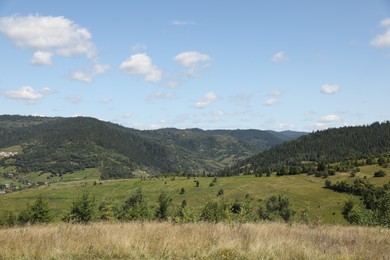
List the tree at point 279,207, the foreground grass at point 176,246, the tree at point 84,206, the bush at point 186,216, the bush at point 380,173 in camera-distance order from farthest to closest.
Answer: the bush at point 380,173
the tree at point 279,207
the tree at point 84,206
the bush at point 186,216
the foreground grass at point 176,246

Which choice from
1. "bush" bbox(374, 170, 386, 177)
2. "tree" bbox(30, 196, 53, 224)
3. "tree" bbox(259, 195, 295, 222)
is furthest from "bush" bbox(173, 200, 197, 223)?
"bush" bbox(374, 170, 386, 177)

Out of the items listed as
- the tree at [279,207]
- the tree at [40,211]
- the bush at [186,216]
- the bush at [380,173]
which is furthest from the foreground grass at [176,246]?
the bush at [380,173]

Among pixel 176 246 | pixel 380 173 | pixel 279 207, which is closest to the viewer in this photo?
pixel 176 246

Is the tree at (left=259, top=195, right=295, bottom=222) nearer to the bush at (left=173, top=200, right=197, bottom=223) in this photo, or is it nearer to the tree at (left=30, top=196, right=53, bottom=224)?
the tree at (left=30, top=196, right=53, bottom=224)

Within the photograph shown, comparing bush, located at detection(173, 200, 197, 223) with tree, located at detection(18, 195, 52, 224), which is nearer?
bush, located at detection(173, 200, 197, 223)

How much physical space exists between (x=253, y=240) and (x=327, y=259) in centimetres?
207

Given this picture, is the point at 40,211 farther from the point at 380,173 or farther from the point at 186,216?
the point at 380,173

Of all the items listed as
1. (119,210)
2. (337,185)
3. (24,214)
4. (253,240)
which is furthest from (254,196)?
(253,240)

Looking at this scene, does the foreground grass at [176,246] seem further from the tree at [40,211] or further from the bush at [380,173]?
the bush at [380,173]

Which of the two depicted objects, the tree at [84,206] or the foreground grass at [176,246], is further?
the tree at [84,206]

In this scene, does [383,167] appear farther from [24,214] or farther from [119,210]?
[24,214]

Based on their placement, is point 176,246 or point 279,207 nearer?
point 176,246

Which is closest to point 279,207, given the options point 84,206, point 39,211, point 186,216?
point 84,206

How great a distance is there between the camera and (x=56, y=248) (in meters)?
7.74
